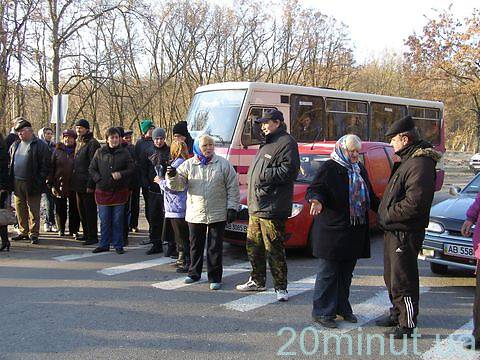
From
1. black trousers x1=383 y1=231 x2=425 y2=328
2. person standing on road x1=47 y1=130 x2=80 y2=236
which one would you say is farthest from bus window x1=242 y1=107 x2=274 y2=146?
black trousers x1=383 y1=231 x2=425 y2=328

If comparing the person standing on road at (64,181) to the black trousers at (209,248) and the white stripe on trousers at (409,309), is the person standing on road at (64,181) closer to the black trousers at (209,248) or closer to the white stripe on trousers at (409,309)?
the black trousers at (209,248)

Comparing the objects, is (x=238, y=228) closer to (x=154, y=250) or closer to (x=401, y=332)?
(x=154, y=250)

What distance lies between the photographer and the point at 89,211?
27.4 feet

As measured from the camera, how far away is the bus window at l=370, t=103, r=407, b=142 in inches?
614

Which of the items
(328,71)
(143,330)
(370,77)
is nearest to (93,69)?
(328,71)

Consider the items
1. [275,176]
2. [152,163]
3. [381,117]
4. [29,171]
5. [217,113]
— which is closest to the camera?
[275,176]

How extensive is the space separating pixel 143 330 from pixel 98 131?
34.0m

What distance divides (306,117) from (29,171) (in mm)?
7779

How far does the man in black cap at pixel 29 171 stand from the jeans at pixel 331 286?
5.63m

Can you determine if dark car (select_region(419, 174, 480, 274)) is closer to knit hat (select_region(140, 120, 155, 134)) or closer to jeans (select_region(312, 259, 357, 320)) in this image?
jeans (select_region(312, 259, 357, 320))

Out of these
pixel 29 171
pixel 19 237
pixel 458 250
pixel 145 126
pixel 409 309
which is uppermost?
pixel 145 126

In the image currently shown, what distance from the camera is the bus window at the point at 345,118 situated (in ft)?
46.6

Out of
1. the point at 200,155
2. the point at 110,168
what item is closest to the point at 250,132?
the point at 110,168

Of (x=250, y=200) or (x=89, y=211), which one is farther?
(x=89, y=211)
